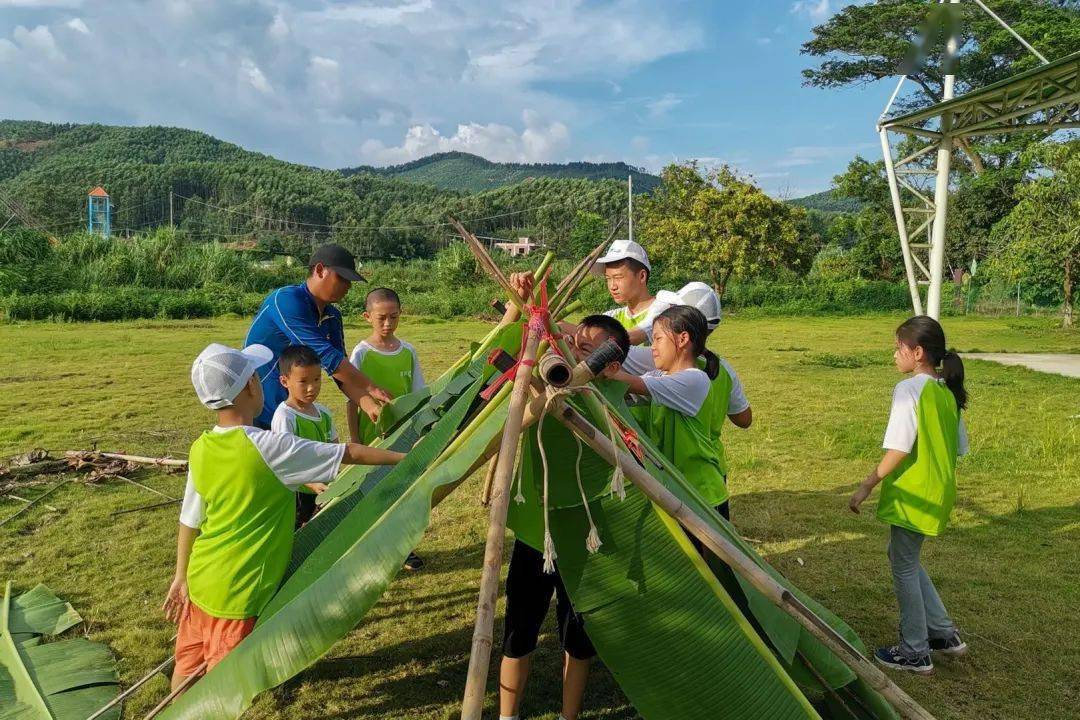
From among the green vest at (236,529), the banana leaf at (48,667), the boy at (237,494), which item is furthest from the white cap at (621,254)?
the banana leaf at (48,667)

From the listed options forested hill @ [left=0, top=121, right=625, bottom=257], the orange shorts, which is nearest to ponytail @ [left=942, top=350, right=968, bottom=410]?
the orange shorts

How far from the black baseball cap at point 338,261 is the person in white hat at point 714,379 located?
6.41 feet

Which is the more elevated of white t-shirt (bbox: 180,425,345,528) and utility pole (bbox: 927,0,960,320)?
utility pole (bbox: 927,0,960,320)

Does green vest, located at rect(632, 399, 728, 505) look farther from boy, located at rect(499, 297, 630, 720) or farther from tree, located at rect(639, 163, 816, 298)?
tree, located at rect(639, 163, 816, 298)

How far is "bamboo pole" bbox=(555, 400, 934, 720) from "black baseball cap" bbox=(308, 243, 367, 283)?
9.55ft

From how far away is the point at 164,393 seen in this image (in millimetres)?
12516

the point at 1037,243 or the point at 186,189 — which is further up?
the point at 186,189

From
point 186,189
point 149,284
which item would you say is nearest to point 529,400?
point 149,284

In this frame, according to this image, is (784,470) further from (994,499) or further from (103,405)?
(103,405)

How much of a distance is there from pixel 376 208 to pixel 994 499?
104313mm

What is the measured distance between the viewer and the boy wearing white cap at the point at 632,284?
4031mm

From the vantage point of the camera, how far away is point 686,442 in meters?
3.52

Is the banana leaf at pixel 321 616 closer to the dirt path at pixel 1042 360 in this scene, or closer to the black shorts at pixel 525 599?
the black shorts at pixel 525 599

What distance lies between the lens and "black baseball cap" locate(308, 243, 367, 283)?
4.67 meters
